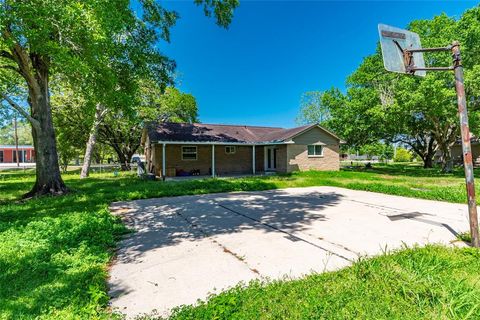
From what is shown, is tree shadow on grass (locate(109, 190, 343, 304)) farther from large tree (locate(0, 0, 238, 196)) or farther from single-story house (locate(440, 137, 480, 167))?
single-story house (locate(440, 137, 480, 167))

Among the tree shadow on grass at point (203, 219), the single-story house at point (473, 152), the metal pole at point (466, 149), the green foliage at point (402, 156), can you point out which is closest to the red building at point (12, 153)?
the tree shadow on grass at point (203, 219)

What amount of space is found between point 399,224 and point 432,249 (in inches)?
88.7

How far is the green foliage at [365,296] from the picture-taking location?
8.28 ft

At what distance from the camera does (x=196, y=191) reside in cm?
1204

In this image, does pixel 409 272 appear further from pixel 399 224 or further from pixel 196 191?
pixel 196 191

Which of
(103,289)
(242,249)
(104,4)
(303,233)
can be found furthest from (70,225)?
(104,4)

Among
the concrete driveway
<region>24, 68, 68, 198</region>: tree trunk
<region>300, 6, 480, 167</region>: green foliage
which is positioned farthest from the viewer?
<region>300, 6, 480, 167</region>: green foliage

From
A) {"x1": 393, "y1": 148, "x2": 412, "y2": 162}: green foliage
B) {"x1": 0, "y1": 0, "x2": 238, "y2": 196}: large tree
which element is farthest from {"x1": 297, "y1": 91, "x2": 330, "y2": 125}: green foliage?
{"x1": 0, "y1": 0, "x2": 238, "y2": 196}: large tree

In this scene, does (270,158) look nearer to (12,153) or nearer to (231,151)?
(231,151)

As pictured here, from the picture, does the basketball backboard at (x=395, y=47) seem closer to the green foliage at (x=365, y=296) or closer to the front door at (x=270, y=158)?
the green foliage at (x=365, y=296)

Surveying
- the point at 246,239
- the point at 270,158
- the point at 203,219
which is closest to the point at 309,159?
the point at 270,158

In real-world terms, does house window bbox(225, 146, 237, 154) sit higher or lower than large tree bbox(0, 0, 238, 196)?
lower

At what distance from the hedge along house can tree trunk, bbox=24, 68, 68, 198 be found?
23.0 feet

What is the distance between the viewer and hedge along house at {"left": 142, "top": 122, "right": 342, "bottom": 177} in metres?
19.2
